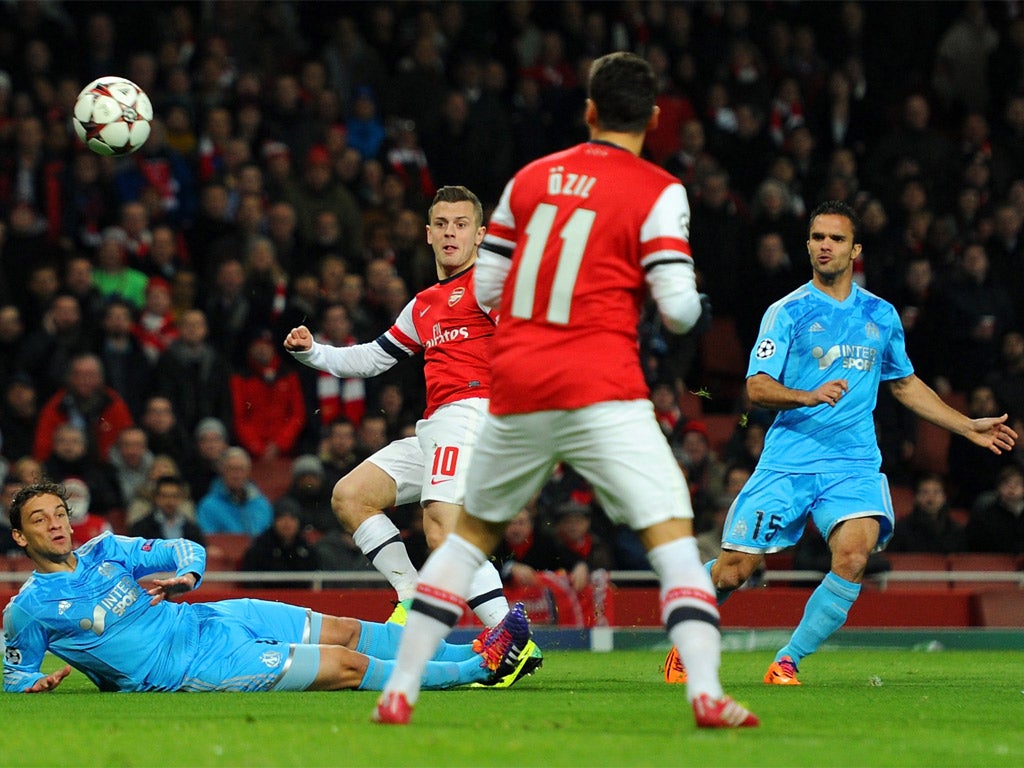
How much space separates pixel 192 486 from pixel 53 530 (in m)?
6.67

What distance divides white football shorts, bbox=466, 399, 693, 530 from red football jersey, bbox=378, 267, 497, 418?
9.16 feet

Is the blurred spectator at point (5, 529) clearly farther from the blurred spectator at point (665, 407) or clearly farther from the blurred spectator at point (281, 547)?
the blurred spectator at point (665, 407)

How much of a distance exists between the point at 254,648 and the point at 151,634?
505mm

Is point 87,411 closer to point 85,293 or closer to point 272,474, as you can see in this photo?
point 85,293

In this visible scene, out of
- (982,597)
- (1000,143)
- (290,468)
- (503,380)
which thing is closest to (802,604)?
(982,597)

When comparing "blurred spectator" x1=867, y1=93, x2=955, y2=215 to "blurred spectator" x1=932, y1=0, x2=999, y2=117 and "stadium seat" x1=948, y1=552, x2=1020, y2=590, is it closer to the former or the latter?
"blurred spectator" x1=932, y1=0, x2=999, y2=117

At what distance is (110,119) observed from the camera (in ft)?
35.9

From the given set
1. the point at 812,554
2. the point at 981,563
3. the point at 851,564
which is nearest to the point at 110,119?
the point at 851,564

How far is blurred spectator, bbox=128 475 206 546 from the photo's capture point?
43.7 feet

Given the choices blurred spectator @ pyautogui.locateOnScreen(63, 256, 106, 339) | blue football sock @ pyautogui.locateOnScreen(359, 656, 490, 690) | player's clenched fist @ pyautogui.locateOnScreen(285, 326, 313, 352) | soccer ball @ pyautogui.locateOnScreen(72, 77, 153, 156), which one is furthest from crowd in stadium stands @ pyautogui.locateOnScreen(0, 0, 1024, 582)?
blue football sock @ pyautogui.locateOnScreen(359, 656, 490, 690)

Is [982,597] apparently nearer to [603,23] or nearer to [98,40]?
[603,23]

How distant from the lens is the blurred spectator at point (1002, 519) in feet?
48.8

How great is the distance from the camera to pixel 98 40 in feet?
55.5

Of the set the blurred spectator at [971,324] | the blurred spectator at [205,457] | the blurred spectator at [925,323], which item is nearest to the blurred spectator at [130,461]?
the blurred spectator at [205,457]
